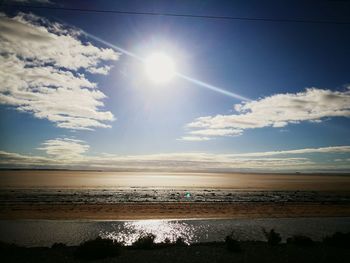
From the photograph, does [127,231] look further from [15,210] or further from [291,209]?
[291,209]

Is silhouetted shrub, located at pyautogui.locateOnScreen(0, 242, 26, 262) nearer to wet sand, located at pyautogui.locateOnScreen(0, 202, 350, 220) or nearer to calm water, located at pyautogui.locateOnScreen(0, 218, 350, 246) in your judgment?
calm water, located at pyautogui.locateOnScreen(0, 218, 350, 246)

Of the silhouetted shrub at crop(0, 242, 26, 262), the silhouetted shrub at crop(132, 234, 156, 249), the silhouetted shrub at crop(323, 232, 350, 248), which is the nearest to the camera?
the silhouetted shrub at crop(0, 242, 26, 262)

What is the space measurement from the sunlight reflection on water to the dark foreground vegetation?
3.44m

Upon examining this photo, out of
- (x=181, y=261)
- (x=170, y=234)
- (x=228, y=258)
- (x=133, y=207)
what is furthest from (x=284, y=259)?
(x=133, y=207)

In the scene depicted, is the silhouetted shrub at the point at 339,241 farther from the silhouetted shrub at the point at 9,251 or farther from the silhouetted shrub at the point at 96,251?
the silhouetted shrub at the point at 9,251

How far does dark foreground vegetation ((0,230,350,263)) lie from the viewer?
1212 cm

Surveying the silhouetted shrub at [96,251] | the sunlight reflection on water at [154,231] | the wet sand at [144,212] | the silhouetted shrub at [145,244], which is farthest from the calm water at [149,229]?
the silhouetted shrub at [96,251]

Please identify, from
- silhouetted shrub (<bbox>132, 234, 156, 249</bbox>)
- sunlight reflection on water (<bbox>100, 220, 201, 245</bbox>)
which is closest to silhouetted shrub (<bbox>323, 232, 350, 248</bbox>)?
sunlight reflection on water (<bbox>100, 220, 201, 245</bbox>)

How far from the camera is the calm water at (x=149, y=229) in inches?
720

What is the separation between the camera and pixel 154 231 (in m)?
20.7

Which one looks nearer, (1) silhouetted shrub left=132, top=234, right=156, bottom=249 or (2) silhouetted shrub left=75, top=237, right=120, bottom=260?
(2) silhouetted shrub left=75, top=237, right=120, bottom=260

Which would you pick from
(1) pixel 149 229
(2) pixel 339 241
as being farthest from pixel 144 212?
(2) pixel 339 241

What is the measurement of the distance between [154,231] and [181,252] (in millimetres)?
7825

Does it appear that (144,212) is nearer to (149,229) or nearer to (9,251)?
(149,229)
